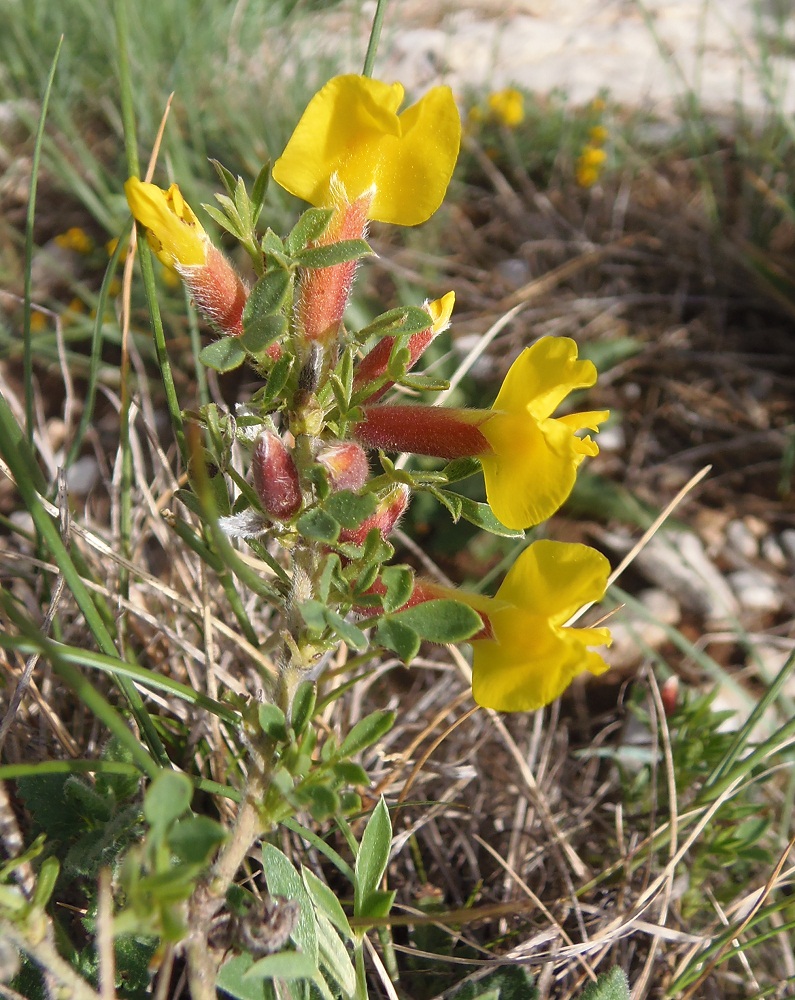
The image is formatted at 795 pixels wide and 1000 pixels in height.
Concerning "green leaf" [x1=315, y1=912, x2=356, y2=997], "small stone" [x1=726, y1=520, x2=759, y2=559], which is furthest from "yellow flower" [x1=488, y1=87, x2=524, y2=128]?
"green leaf" [x1=315, y1=912, x2=356, y2=997]

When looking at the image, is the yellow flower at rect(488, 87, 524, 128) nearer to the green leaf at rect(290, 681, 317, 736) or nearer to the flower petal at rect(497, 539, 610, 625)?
the flower petal at rect(497, 539, 610, 625)

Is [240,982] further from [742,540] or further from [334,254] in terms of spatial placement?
[742,540]

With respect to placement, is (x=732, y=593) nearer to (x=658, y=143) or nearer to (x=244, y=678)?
(x=244, y=678)

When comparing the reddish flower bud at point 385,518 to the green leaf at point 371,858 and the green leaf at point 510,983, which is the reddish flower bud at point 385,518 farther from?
the green leaf at point 510,983

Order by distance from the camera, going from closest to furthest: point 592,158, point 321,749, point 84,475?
point 321,749 < point 84,475 < point 592,158

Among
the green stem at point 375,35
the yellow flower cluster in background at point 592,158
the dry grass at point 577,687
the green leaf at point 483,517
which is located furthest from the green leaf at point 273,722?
the yellow flower cluster in background at point 592,158

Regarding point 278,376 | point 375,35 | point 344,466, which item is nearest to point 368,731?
point 344,466

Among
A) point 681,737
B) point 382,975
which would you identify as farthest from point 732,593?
point 382,975
